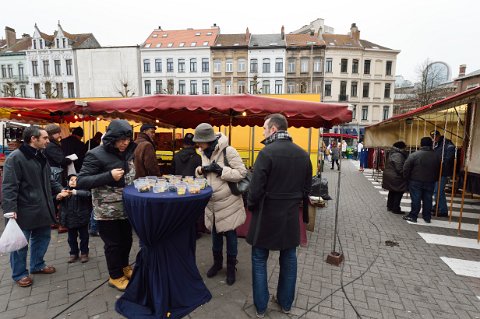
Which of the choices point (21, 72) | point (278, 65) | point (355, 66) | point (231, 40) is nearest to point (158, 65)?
point (231, 40)

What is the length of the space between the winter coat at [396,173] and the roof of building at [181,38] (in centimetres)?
3140

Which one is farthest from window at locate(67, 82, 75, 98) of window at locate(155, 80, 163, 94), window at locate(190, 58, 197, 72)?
window at locate(190, 58, 197, 72)

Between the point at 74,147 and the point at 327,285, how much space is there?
15.1 feet

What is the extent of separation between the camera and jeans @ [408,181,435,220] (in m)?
5.64

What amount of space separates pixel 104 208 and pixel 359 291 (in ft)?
10.1

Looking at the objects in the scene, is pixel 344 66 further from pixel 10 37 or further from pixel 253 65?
pixel 10 37

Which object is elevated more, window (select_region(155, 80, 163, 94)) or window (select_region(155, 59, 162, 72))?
window (select_region(155, 59, 162, 72))

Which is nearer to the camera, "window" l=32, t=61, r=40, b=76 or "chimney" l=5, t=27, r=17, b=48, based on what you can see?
"window" l=32, t=61, r=40, b=76

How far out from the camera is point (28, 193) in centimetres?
291

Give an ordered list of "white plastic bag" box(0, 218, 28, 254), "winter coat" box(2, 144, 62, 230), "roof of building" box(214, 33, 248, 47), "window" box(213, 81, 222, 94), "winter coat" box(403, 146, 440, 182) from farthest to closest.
A: "window" box(213, 81, 222, 94)
"roof of building" box(214, 33, 248, 47)
"winter coat" box(403, 146, 440, 182)
"winter coat" box(2, 144, 62, 230)
"white plastic bag" box(0, 218, 28, 254)

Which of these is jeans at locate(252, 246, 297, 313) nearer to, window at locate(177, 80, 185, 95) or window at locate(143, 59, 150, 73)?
window at locate(177, 80, 185, 95)

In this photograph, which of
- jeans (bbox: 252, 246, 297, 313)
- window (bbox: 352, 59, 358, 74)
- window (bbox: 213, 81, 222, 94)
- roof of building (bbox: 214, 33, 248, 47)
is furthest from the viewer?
window (bbox: 213, 81, 222, 94)

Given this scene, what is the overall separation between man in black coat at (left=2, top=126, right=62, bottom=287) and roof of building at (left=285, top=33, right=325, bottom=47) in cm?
3486

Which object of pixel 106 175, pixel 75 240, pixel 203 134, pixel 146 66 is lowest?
pixel 75 240
